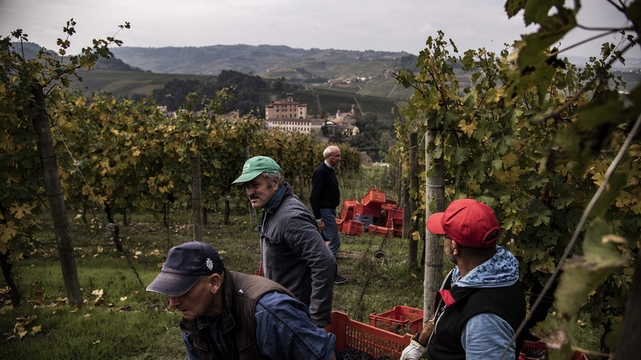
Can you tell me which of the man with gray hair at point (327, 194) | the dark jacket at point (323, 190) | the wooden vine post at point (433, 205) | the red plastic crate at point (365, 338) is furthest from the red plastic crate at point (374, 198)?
the wooden vine post at point (433, 205)

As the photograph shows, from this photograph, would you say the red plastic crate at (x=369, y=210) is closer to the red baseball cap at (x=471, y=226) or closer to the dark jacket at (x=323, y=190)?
the dark jacket at (x=323, y=190)

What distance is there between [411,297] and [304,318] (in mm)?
4680

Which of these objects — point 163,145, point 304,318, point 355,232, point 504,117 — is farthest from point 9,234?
point 355,232

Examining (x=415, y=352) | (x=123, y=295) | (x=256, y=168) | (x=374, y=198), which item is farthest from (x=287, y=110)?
(x=415, y=352)

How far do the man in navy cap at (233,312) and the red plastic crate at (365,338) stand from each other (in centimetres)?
163

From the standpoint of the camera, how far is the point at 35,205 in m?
5.92

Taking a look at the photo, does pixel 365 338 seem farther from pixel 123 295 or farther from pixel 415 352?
pixel 123 295

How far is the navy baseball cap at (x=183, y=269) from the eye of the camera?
6.61 feet

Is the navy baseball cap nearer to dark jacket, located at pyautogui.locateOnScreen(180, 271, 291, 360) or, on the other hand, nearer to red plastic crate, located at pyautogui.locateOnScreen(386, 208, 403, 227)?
dark jacket, located at pyautogui.locateOnScreen(180, 271, 291, 360)

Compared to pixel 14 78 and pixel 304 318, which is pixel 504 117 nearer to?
pixel 304 318

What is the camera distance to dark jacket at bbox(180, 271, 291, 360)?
2064 mm

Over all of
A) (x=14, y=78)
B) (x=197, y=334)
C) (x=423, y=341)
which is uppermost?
(x=14, y=78)

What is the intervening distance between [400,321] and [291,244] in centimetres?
175

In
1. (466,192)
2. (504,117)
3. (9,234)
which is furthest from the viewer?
(9,234)
